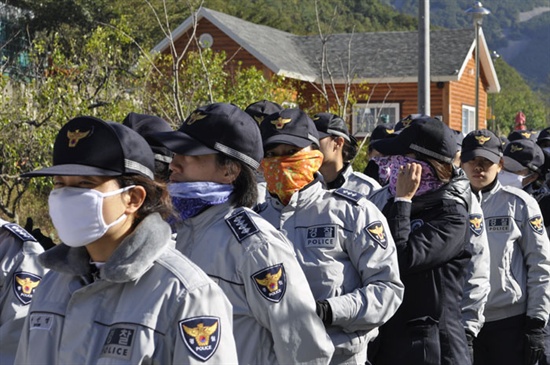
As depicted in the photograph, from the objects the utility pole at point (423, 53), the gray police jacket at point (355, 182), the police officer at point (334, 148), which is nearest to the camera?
the police officer at point (334, 148)

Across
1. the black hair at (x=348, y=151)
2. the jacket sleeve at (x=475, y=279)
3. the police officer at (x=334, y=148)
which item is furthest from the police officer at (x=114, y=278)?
the black hair at (x=348, y=151)

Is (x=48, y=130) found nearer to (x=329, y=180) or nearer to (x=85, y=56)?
(x=85, y=56)

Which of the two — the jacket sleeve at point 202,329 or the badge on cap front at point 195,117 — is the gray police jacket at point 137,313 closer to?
the jacket sleeve at point 202,329

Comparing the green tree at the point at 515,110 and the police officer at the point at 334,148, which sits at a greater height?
the green tree at the point at 515,110

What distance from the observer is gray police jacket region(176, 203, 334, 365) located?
141 inches

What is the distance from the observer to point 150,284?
276 centimetres

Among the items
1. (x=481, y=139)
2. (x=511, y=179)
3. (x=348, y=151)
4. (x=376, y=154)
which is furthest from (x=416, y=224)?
(x=511, y=179)

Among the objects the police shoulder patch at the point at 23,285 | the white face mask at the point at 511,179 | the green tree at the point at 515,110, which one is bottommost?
the police shoulder patch at the point at 23,285

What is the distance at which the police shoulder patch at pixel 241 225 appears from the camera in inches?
144

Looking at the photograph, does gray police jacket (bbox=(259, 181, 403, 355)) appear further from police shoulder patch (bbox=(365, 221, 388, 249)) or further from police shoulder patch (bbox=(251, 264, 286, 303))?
police shoulder patch (bbox=(251, 264, 286, 303))

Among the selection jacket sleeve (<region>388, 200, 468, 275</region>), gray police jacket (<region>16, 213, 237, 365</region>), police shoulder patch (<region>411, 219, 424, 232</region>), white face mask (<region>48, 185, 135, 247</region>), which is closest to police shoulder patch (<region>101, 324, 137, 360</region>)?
gray police jacket (<region>16, 213, 237, 365</region>)

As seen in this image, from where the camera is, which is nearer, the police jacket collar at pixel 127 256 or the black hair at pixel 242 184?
the police jacket collar at pixel 127 256

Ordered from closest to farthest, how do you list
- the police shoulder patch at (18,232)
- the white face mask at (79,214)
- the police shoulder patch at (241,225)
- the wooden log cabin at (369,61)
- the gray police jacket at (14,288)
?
the white face mask at (79,214) → the police shoulder patch at (241,225) → the gray police jacket at (14,288) → the police shoulder patch at (18,232) → the wooden log cabin at (369,61)

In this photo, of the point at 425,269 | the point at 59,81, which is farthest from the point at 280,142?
the point at 59,81
